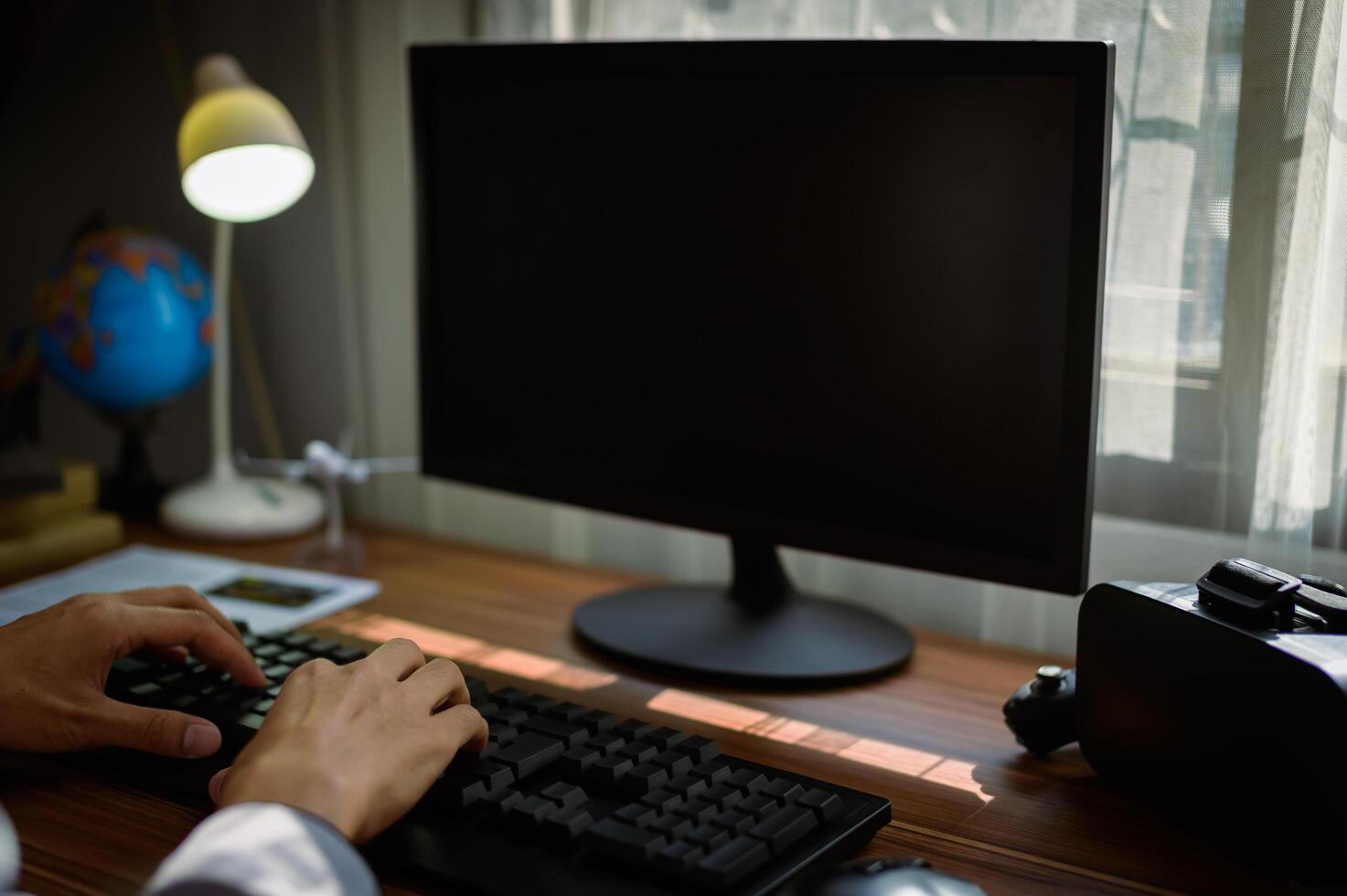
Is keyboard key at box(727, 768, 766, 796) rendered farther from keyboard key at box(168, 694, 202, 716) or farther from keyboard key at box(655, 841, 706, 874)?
keyboard key at box(168, 694, 202, 716)

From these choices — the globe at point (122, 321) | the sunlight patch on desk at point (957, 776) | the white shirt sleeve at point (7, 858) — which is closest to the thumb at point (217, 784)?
the white shirt sleeve at point (7, 858)

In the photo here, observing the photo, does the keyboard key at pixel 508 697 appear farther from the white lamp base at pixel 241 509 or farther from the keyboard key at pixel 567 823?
the white lamp base at pixel 241 509

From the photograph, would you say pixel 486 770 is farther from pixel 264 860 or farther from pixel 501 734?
pixel 264 860

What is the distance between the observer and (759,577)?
3.75 ft

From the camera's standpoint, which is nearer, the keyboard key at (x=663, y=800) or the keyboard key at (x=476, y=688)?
the keyboard key at (x=663, y=800)

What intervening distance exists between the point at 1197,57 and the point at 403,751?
80 cm

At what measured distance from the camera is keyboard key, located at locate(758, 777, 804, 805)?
0.72 meters

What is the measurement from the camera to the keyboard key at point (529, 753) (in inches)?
29.7

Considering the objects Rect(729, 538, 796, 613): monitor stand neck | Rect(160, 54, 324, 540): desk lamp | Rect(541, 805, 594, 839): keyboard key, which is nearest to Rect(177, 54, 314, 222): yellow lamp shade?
Rect(160, 54, 324, 540): desk lamp

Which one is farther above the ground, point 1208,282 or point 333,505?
point 1208,282

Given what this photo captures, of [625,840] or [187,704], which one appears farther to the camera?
[187,704]

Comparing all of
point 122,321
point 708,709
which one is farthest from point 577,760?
point 122,321

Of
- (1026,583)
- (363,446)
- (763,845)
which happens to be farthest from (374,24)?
(763,845)

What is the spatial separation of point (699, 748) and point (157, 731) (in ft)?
1.11
